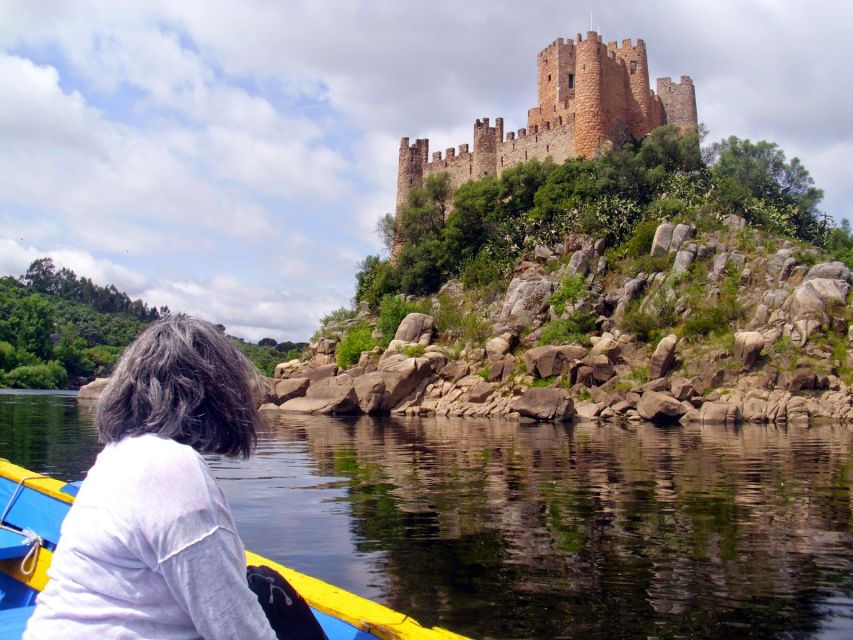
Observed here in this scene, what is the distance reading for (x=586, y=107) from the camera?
158 feet

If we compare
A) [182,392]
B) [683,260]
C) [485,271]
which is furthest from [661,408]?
[182,392]

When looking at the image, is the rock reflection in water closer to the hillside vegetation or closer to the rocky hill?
the rocky hill

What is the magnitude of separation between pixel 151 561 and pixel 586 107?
4915cm

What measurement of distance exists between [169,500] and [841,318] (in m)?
33.6

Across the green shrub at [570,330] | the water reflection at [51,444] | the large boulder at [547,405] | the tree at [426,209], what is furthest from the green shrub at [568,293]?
the water reflection at [51,444]

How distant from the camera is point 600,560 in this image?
7.14 m

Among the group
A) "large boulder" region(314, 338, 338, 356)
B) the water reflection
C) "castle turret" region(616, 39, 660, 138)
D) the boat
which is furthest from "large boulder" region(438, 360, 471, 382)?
the boat

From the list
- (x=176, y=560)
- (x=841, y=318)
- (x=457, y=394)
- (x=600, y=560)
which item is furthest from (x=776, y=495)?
(x=457, y=394)

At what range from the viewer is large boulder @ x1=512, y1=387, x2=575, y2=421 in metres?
29.0

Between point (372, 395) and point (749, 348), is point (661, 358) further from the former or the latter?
point (372, 395)

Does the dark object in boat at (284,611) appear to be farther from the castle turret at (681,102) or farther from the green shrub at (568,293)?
the castle turret at (681,102)

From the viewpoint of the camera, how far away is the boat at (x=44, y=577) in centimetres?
347

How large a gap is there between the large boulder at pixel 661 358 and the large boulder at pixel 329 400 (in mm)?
13689

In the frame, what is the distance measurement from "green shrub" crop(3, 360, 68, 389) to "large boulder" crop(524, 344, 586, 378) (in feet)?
197
